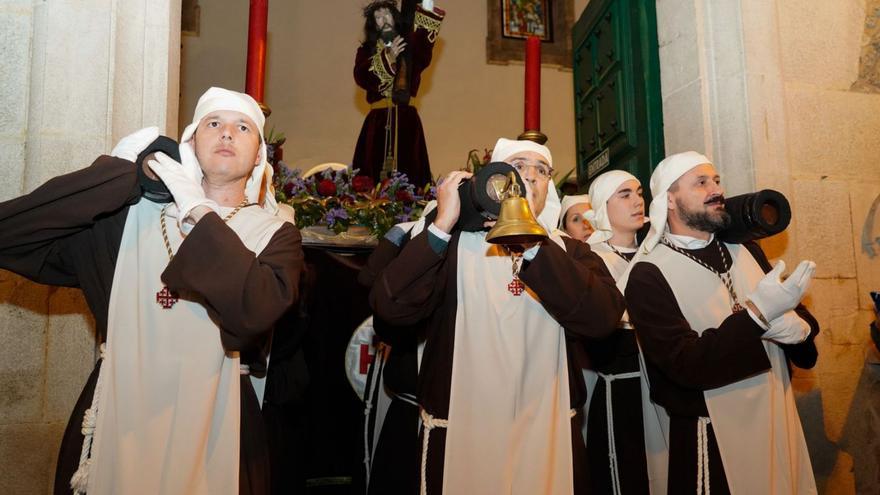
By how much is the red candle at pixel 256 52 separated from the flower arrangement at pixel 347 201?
816mm

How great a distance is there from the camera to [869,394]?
3.64 meters

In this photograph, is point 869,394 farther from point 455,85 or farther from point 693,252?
point 455,85

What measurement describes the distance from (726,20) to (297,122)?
6.56 m

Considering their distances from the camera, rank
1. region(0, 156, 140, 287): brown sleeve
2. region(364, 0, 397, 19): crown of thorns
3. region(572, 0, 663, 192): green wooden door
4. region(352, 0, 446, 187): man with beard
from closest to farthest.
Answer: region(0, 156, 140, 287): brown sleeve → region(572, 0, 663, 192): green wooden door → region(352, 0, 446, 187): man with beard → region(364, 0, 397, 19): crown of thorns

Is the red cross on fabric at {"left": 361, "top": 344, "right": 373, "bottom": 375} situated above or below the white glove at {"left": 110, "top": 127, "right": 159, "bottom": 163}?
below

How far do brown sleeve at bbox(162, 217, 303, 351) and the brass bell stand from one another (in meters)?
0.71

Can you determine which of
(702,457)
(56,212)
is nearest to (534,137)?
(702,457)

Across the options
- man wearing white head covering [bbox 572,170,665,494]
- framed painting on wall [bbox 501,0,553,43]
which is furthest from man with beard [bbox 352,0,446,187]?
framed painting on wall [bbox 501,0,553,43]

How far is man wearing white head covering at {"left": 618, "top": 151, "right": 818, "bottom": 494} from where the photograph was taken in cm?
278

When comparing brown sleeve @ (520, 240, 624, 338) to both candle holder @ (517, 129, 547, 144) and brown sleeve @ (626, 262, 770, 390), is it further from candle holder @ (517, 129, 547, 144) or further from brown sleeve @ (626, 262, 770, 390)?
candle holder @ (517, 129, 547, 144)

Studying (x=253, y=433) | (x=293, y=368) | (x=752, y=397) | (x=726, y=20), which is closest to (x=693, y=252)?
(x=752, y=397)

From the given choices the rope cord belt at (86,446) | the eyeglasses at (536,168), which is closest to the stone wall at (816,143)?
the eyeglasses at (536,168)

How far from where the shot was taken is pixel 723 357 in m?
2.77

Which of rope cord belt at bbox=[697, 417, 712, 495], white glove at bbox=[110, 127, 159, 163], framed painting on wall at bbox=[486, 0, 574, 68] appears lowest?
rope cord belt at bbox=[697, 417, 712, 495]
